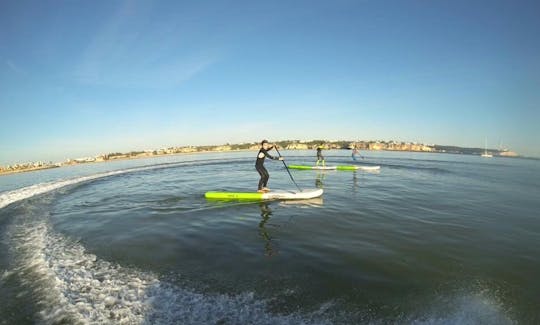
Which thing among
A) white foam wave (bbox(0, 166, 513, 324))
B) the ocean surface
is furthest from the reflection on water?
white foam wave (bbox(0, 166, 513, 324))

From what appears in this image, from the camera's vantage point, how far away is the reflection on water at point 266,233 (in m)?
8.38

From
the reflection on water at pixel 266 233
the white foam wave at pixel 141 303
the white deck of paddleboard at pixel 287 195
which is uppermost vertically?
the white deck of paddleboard at pixel 287 195

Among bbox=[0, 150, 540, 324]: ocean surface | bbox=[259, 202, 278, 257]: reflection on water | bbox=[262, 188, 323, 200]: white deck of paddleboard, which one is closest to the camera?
bbox=[0, 150, 540, 324]: ocean surface

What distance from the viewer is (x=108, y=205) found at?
1706 cm

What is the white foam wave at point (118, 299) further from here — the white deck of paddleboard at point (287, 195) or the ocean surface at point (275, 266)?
the white deck of paddleboard at point (287, 195)

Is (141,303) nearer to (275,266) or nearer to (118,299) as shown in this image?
(118,299)

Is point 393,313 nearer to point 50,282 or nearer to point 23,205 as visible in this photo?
point 50,282

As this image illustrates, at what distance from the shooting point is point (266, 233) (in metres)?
10.2

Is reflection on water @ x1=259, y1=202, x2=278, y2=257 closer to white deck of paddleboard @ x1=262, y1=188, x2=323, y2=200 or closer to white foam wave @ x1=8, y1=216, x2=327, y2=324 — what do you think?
white deck of paddleboard @ x1=262, y1=188, x2=323, y2=200

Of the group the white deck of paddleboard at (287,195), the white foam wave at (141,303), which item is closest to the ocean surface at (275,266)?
the white foam wave at (141,303)

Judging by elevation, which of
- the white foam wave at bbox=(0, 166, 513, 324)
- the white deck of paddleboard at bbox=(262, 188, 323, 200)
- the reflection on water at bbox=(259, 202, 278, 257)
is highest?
the white deck of paddleboard at bbox=(262, 188, 323, 200)

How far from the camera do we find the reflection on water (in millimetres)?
8383

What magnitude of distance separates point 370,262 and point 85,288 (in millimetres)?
7124

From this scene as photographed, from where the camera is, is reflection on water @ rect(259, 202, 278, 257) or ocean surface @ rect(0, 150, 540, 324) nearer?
ocean surface @ rect(0, 150, 540, 324)
